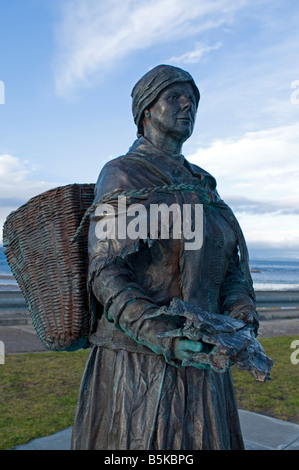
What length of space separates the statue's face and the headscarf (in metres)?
0.03

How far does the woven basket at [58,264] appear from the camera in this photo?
219 centimetres

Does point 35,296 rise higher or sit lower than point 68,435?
higher

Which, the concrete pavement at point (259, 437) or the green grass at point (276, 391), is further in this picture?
the green grass at point (276, 391)

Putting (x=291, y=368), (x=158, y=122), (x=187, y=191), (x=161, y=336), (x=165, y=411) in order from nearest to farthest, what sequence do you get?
(x=161, y=336), (x=165, y=411), (x=187, y=191), (x=158, y=122), (x=291, y=368)

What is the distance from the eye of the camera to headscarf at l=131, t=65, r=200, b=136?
2184mm

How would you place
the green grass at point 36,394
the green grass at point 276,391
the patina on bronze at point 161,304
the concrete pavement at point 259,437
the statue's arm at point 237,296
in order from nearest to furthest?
the patina on bronze at point 161,304
the statue's arm at point 237,296
the concrete pavement at point 259,437
the green grass at point 36,394
the green grass at point 276,391

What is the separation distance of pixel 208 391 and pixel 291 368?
5916mm

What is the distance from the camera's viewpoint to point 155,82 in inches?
86.4

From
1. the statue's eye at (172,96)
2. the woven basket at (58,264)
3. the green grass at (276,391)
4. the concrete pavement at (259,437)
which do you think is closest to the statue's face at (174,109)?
the statue's eye at (172,96)

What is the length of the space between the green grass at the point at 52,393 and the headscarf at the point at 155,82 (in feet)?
11.1

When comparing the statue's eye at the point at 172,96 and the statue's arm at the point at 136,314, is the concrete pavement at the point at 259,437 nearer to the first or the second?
the statue's arm at the point at 136,314

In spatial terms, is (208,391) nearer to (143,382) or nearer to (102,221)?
(143,382)

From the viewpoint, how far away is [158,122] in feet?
7.38
